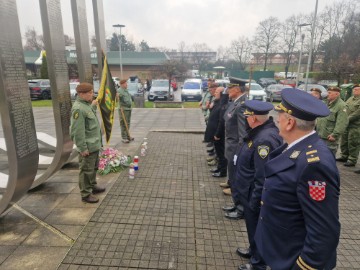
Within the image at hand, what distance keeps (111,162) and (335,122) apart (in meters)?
5.09

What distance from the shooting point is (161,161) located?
686cm

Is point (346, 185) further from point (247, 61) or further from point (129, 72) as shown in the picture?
point (247, 61)

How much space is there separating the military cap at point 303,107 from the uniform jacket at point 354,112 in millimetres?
5470

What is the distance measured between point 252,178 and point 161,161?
3836 mm

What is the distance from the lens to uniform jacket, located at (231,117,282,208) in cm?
283

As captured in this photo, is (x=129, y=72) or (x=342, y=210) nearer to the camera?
(x=342, y=210)

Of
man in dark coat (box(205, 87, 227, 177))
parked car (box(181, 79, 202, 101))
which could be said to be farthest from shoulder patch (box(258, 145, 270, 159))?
parked car (box(181, 79, 202, 101))

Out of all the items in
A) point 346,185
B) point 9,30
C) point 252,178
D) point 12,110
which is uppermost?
point 9,30

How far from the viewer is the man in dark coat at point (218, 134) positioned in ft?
19.3

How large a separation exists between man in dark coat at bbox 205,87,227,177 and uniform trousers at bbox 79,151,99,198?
2.61m

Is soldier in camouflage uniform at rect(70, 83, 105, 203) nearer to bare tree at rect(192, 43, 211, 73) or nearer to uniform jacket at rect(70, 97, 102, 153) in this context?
uniform jacket at rect(70, 97, 102, 153)

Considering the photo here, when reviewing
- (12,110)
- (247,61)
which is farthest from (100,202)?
Answer: (247,61)

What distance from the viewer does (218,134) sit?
5.85 m

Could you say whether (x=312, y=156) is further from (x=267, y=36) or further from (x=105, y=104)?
(x=267, y=36)
